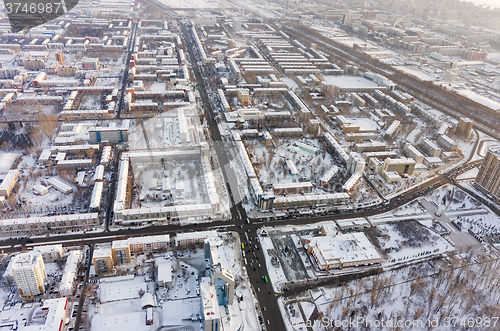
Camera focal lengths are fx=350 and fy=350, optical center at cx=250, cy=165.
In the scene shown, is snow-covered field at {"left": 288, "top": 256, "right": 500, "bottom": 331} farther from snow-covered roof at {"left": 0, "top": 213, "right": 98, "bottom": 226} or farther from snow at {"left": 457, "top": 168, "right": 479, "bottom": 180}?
snow-covered roof at {"left": 0, "top": 213, "right": 98, "bottom": 226}

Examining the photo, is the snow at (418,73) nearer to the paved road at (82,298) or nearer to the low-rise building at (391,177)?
the low-rise building at (391,177)

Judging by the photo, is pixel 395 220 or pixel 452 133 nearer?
pixel 395 220

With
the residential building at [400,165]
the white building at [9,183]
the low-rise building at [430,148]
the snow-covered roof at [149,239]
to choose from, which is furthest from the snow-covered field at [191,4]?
the snow-covered roof at [149,239]

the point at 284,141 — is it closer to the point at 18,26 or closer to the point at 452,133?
the point at 452,133

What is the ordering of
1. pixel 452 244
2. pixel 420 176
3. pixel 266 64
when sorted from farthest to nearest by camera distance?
pixel 266 64
pixel 420 176
pixel 452 244

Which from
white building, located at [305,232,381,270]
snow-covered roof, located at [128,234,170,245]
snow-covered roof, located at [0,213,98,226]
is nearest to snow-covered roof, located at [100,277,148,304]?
snow-covered roof, located at [128,234,170,245]

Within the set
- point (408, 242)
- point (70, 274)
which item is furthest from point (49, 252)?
point (408, 242)

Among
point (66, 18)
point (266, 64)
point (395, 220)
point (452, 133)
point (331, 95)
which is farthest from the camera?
point (66, 18)

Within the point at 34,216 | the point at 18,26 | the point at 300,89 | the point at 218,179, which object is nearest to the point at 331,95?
the point at 300,89
